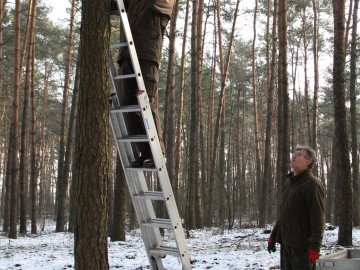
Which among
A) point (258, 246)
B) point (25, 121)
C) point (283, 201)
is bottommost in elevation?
point (258, 246)

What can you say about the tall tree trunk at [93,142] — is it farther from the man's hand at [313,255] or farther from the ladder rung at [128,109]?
the man's hand at [313,255]

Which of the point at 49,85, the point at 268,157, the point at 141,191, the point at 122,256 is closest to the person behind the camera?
the point at 141,191

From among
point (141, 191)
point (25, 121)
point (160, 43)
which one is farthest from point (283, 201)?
point (25, 121)

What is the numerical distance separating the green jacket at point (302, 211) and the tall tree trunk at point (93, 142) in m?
1.85

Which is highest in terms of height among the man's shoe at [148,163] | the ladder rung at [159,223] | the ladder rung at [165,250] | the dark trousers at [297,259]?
the man's shoe at [148,163]

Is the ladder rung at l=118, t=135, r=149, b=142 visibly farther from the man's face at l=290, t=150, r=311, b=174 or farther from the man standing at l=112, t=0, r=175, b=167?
the man's face at l=290, t=150, r=311, b=174

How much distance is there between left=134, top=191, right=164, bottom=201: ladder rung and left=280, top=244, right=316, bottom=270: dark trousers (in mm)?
1561

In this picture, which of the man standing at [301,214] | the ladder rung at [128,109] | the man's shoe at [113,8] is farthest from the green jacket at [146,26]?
the man standing at [301,214]

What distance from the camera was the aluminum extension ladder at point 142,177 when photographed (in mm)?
3445

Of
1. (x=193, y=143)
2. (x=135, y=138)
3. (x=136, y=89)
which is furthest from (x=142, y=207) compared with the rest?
(x=193, y=143)

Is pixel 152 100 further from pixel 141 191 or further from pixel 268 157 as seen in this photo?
pixel 268 157

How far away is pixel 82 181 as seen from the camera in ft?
11.1

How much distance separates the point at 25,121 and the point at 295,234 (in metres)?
14.0

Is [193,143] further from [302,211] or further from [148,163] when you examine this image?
[148,163]
